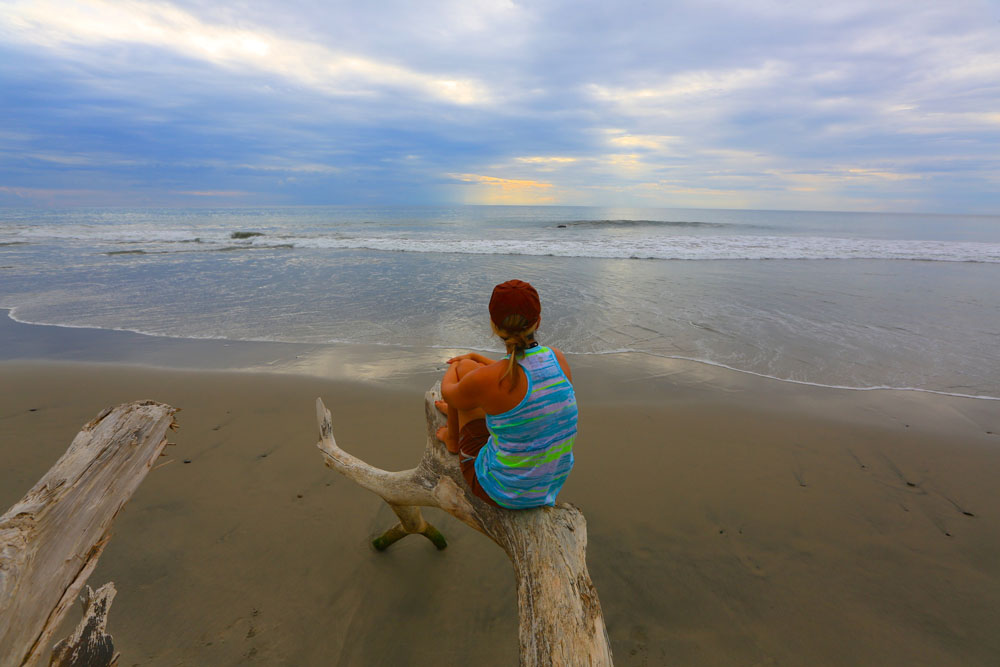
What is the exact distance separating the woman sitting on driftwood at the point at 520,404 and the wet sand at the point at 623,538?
3.93 ft

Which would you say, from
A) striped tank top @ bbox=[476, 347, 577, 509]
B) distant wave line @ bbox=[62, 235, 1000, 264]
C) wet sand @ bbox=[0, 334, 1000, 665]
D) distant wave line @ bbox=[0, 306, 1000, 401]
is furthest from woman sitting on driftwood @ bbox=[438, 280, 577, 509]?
distant wave line @ bbox=[62, 235, 1000, 264]

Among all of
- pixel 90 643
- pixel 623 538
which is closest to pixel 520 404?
pixel 623 538

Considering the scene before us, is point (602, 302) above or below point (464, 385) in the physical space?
below

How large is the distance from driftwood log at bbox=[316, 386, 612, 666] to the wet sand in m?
→ 0.71

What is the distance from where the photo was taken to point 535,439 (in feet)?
6.60

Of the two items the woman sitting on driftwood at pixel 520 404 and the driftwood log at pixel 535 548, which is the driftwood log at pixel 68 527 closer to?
the driftwood log at pixel 535 548

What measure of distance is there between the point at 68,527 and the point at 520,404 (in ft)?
6.82

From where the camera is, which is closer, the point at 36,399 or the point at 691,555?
the point at 691,555

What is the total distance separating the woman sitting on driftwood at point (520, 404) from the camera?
188cm

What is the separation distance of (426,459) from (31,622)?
1707 mm

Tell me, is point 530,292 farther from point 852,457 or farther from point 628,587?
point 852,457

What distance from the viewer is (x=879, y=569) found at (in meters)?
3.05

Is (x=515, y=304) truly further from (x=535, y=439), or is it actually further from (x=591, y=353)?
(x=591, y=353)

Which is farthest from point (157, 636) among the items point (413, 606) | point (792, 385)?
point (792, 385)
